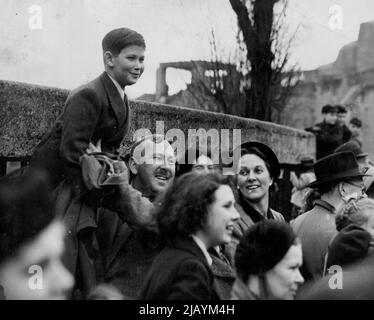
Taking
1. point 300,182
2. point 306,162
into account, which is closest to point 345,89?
point 306,162

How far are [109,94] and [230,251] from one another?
97 centimetres

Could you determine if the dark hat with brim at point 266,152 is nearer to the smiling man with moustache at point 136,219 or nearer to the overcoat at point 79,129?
the smiling man with moustache at point 136,219

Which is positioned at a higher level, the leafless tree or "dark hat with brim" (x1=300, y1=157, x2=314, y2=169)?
the leafless tree

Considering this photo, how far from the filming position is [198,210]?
9.59ft

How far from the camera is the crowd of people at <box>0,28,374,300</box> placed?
2885 mm

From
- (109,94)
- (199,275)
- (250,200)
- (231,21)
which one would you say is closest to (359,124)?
(231,21)

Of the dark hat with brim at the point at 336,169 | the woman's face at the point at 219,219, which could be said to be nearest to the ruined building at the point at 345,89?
the dark hat with brim at the point at 336,169

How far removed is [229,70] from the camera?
10.1 meters

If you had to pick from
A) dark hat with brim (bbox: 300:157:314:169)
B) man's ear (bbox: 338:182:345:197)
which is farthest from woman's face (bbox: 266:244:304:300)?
dark hat with brim (bbox: 300:157:314:169)

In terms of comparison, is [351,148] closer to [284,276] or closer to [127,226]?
[127,226]

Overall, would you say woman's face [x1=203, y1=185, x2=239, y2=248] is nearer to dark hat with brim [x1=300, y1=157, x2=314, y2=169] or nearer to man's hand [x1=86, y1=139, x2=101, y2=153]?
man's hand [x1=86, y1=139, x2=101, y2=153]

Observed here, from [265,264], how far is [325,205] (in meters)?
1.59

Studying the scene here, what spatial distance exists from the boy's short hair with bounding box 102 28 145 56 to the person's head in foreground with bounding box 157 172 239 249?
888mm

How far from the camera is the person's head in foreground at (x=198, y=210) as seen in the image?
9.57 ft
